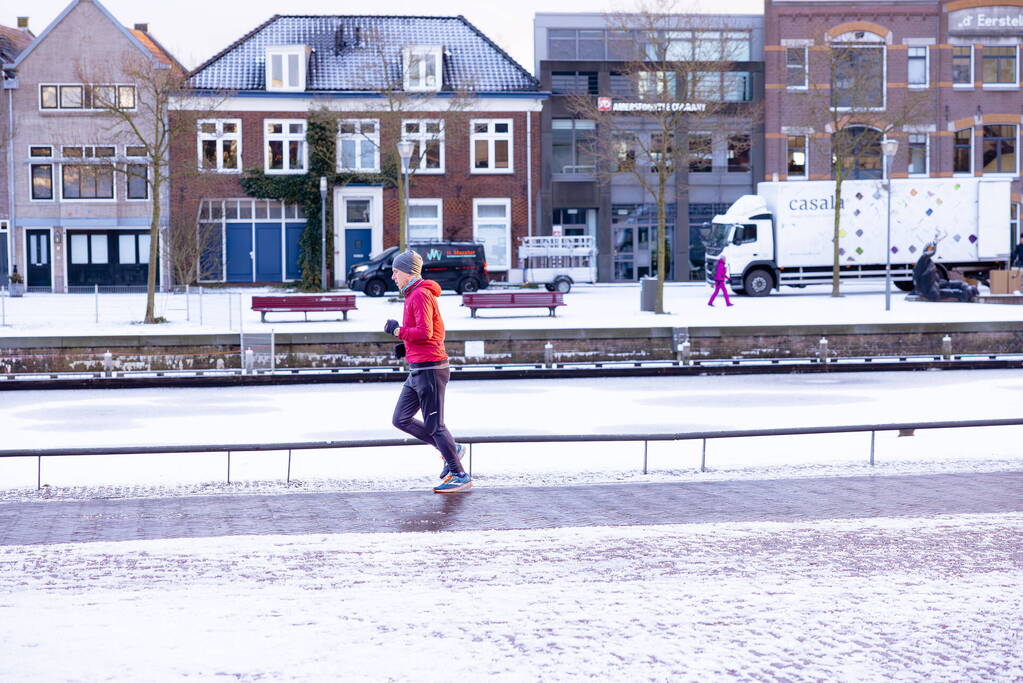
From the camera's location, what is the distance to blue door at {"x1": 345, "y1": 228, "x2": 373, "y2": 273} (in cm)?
4606

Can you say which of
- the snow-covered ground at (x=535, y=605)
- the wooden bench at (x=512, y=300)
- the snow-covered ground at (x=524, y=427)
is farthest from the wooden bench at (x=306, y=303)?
the snow-covered ground at (x=535, y=605)

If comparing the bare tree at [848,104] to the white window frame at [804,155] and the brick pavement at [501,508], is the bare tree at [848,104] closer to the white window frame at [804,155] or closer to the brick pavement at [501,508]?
the white window frame at [804,155]

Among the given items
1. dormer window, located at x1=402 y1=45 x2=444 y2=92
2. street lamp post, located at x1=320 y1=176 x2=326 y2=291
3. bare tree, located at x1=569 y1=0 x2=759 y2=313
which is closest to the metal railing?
bare tree, located at x1=569 y1=0 x2=759 y2=313

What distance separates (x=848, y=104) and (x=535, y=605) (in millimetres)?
42751

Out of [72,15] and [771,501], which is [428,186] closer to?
[72,15]

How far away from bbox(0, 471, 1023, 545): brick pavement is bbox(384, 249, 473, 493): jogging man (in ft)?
1.55

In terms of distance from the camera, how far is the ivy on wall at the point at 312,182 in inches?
1775

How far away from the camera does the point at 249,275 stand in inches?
1805

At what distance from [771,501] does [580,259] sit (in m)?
32.7

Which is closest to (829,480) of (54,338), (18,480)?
(18,480)

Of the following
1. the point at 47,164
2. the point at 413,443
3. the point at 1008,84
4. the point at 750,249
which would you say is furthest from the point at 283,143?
the point at 413,443

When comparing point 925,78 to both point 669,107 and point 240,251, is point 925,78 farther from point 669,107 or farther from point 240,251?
point 240,251

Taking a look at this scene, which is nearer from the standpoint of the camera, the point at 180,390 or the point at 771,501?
the point at 771,501

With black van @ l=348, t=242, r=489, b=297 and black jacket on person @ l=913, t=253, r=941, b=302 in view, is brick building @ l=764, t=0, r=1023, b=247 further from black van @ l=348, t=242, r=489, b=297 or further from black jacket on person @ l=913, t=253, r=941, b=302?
black van @ l=348, t=242, r=489, b=297
